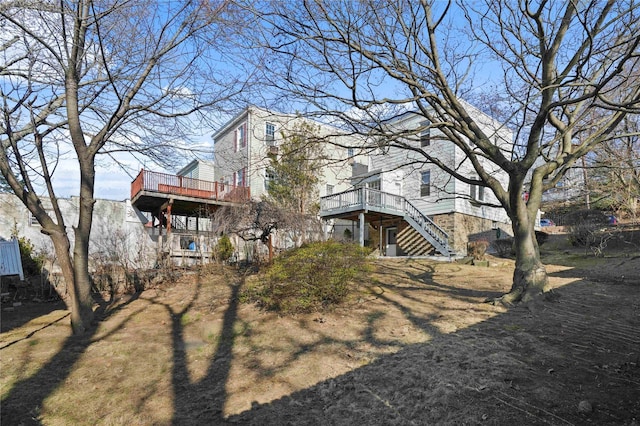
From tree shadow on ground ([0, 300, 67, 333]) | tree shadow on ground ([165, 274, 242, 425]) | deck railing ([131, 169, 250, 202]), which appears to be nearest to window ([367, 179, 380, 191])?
deck railing ([131, 169, 250, 202])

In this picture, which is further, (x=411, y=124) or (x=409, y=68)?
(x=411, y=124)

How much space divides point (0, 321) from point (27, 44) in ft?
18.2

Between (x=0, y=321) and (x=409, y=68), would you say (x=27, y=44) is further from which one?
(x=409, y=68)

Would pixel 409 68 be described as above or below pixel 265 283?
above

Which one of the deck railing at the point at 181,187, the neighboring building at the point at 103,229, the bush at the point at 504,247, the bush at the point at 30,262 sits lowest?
the bush at the point at 504,247

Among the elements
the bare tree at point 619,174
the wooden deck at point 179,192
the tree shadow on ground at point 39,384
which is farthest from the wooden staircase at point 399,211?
the tree shadow on ground at point 39,384

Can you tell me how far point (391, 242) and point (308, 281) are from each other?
1441cm

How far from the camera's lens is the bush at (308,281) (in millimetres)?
7039

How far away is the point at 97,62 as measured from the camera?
7488 mm

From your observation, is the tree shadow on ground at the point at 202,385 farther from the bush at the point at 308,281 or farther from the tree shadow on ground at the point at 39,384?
the tree shadow on ground at the point at 39,384

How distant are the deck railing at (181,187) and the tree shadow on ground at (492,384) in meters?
12.8

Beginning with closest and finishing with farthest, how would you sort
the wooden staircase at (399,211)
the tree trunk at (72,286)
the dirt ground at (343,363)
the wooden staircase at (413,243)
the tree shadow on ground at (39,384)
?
the dirt ground at (343,363), the tree shadow on ground at (39,384), the tree trunk at (72,286), the wooden staircase at (399,211), the wooden staircase at (413,243)

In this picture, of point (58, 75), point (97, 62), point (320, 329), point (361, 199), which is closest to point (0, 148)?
point (58, 75)

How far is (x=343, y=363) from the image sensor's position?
4.79 meters
